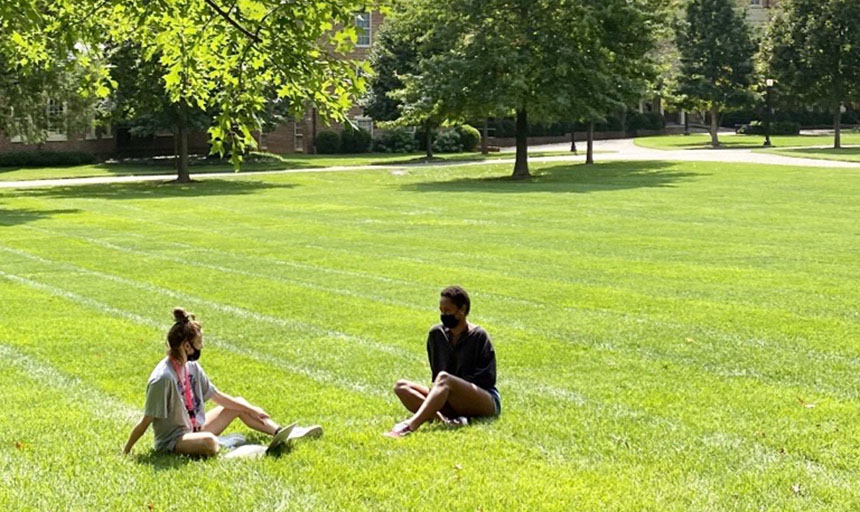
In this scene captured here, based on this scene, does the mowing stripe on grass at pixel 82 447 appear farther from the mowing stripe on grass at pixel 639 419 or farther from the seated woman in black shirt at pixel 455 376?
the mowing stripe on grass at pixel 639 419

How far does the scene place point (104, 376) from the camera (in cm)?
975

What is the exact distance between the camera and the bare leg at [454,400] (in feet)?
25.5

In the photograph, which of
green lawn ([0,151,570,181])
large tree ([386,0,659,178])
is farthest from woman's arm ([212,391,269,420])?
green lawn ([0,151,570,181])

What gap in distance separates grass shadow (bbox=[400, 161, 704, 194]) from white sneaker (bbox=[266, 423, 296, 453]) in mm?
25962

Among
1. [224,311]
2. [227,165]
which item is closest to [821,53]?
[227,165]

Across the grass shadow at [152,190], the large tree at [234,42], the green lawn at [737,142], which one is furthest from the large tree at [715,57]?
the large tree at [234,42]

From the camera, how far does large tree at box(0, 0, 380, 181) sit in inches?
305

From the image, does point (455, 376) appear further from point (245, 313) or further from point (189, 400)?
point (245, 313)

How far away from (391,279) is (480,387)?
25.6ft

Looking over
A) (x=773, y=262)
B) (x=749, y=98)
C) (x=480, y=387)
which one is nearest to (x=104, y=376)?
(x=480, y=387)

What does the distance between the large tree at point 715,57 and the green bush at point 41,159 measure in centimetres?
3570

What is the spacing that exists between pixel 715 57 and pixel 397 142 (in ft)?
67.1

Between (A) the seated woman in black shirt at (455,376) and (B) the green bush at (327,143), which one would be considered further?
(B) the green bush at (327,143)

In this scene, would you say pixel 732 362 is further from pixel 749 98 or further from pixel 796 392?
pixel 749 98
